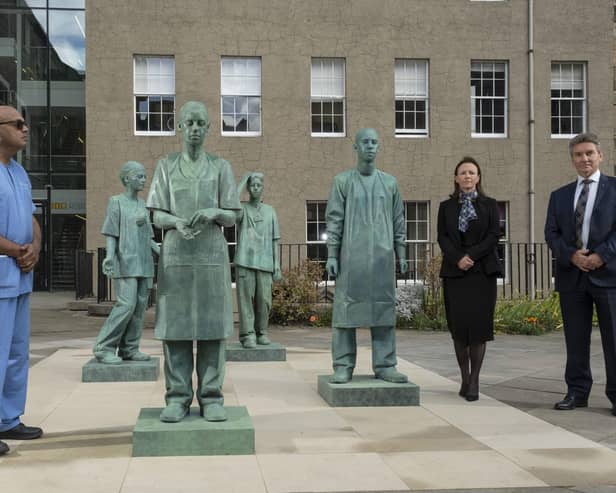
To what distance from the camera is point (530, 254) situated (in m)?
18.9

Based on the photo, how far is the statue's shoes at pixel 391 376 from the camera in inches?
277

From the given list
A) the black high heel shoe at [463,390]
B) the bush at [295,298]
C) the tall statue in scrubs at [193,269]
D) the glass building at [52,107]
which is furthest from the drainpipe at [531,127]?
the tall statue in scrubs at [193,269]

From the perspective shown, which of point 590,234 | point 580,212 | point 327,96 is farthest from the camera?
point 327,96

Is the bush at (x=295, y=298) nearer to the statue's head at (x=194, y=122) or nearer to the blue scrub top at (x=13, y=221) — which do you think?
the blue scrub top at (x=13, y=221)

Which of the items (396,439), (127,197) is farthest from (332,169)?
(396,439)

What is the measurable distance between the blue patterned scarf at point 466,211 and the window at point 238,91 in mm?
12331

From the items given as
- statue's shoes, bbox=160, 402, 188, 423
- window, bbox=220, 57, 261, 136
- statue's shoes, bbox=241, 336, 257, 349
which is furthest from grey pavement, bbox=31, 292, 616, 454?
window, bbox=220, 57, 261, 136

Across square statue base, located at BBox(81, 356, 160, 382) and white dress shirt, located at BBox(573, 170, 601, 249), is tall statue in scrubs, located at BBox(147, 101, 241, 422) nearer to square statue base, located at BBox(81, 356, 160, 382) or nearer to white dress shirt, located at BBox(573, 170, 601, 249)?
square statue base, located at BBox(81, 356, 160, 382)

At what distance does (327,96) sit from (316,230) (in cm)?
331

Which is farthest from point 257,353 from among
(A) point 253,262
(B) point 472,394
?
(B) point 472,394

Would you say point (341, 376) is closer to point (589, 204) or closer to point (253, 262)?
point (589, 204)

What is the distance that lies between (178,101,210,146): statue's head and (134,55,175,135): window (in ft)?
45.8

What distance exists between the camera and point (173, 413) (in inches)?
206

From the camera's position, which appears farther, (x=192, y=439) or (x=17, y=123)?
(x=17, y=123)
